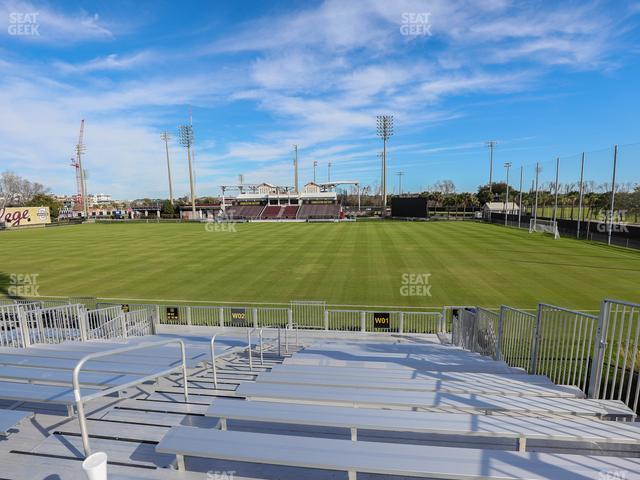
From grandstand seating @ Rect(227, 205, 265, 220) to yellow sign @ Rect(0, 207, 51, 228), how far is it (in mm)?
40687

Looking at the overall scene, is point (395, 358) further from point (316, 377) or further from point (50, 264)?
point (50, 264)

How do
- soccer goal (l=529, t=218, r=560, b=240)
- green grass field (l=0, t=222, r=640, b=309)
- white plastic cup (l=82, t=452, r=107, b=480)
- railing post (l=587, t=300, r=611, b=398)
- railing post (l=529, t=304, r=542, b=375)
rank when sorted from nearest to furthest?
white plastic cup (l=82, t=452, r=107, b=480)
railing post (l=587, t=300, r=611, b=398)
railing post (l=529, t=304, r=542, b=375)
green grass field (l=0, t=222, r=640, b=309)
soccer goal (l=529, t=218, r=560, b=240)

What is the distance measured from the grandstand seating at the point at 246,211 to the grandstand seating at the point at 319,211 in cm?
1227

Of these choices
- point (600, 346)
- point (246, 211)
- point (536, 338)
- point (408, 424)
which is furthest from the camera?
point (246, 211)

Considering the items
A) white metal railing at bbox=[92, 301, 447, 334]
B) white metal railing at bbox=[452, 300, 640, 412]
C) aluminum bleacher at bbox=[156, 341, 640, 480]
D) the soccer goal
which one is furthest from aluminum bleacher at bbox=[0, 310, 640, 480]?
the soccer goal

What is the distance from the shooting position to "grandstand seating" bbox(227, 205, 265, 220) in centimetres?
9150

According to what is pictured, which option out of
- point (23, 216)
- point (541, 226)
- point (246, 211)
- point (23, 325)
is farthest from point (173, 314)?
point (246, 211)

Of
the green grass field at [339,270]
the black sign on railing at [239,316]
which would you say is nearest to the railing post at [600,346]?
the black sign on railing at [239,316]

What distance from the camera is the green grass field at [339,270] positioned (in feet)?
62.6

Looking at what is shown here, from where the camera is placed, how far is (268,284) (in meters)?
21.5

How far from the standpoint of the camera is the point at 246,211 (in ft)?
315

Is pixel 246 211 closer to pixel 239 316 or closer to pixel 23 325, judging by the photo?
pixel 239 316

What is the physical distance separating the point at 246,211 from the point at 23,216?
1920 inches

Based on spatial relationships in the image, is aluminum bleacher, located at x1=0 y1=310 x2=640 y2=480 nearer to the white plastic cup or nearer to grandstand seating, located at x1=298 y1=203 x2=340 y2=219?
the white plastic cup
